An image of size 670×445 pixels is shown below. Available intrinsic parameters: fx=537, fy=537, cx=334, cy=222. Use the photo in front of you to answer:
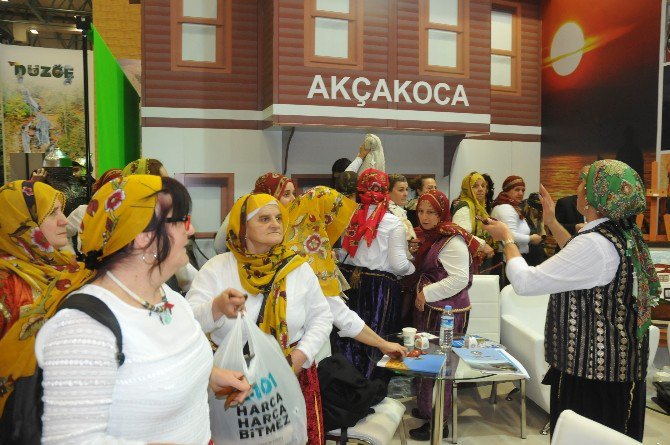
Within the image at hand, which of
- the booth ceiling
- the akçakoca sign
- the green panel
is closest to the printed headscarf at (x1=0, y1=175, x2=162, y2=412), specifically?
the green panel

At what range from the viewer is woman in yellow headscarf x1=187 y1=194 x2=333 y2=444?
2.21m

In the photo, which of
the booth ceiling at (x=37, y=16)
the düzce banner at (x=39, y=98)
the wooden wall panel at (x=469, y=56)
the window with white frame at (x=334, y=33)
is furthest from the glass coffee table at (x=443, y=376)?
the booth ceiling at (x=37, y=16)

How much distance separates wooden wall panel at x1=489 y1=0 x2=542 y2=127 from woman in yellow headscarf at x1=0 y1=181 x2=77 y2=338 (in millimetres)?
6017

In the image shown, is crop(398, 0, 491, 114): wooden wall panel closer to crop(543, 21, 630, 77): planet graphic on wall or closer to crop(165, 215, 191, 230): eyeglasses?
crop(543, 21, 630, 77): planet graphic on wall

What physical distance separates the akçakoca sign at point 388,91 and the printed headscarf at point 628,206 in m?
3.67

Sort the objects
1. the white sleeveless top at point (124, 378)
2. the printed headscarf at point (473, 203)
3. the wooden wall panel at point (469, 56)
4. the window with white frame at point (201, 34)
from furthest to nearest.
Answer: the wooden wall panel at point (469, 56) → the window with white frame at point (201, 34) → the printed headscarf at point (473, 203) → the white sleeveless top at point (124, 378)

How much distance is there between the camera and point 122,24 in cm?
728

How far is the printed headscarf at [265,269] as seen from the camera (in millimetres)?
2195

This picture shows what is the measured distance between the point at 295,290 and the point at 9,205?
1223mm

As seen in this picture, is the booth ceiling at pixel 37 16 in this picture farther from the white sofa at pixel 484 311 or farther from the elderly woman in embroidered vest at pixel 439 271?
the white sofa at pixel 484 311

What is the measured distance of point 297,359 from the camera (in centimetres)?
223

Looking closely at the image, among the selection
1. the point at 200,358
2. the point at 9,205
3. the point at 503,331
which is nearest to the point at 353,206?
the point at 503,331

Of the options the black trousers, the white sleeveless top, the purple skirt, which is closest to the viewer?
the white sleeveless top

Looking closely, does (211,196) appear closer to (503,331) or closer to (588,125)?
(503,331)
